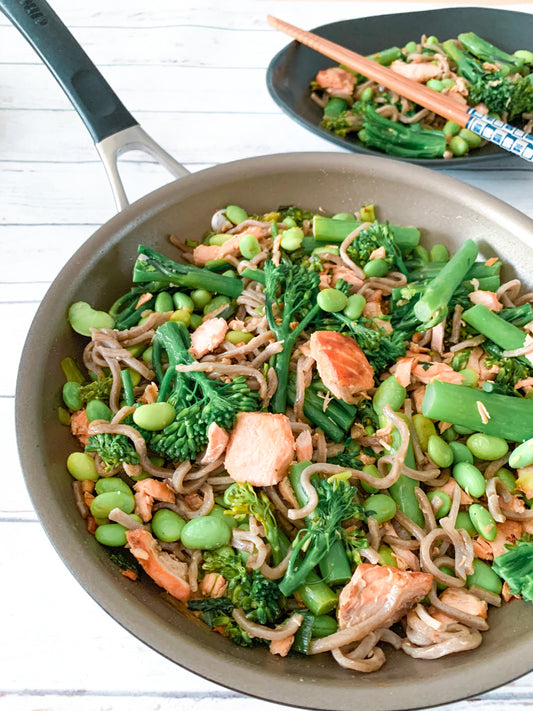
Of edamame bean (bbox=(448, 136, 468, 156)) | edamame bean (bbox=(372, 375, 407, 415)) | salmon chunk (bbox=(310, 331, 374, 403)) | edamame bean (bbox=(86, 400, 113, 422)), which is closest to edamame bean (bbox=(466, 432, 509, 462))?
edamame bean (bbox=(372, 375, 407, 415))

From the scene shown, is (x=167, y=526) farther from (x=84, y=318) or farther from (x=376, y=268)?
(x=376, y=268)

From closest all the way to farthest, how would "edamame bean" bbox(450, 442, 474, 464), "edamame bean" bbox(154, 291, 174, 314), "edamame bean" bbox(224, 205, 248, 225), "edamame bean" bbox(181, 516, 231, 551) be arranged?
"edamame bean" bbox(181, 516, 231, 551) < "edamame bean" bbox(450, 442, 474, 464) < "edamame bean" bbox(154, 291, 174, 314) < "edamame bean" bbox(224, 205, 248, 225)

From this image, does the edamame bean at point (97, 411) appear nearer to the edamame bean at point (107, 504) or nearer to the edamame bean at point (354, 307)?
the edamame bean at point (107, 504)

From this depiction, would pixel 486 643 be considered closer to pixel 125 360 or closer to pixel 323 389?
pixel 323 389

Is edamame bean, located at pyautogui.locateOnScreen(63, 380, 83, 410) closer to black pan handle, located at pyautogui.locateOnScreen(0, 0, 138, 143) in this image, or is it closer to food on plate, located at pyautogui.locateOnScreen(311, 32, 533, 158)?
black pan handle, located at pyautogui.locateOnScreen(0, 0, 138, 143)

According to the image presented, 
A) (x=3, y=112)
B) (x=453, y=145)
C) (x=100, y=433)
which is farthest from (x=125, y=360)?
(x=3, y=112)

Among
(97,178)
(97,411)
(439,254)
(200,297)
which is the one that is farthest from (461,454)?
(97,178)
